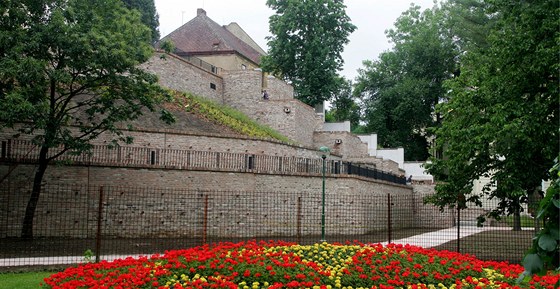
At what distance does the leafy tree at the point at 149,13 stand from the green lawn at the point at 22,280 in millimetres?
41012

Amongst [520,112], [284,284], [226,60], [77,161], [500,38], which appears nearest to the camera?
[284,284]

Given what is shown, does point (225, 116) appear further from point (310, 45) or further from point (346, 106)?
point (346, 106)

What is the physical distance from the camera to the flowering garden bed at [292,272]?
363 inches

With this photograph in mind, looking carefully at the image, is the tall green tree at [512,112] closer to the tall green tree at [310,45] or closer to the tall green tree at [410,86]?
the tall green tree at [310,45]

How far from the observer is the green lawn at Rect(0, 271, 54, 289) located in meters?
10.5

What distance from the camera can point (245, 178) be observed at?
2519 cm

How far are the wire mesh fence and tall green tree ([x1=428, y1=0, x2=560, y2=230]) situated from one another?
2342 millimetres

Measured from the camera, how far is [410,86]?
164 feet

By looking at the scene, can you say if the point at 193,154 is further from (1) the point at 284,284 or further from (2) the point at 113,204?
(1) the point at 284,284

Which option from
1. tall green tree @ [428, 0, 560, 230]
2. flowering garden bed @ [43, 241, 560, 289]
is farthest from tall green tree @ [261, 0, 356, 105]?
flowering garden bed @ [43, 241, 560, 289]

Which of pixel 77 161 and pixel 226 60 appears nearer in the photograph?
pixel 77 161

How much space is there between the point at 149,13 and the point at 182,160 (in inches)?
1254

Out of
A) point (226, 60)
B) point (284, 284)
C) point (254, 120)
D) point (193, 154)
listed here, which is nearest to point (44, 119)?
point (193, 154)

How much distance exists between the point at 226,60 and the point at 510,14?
35.5m
